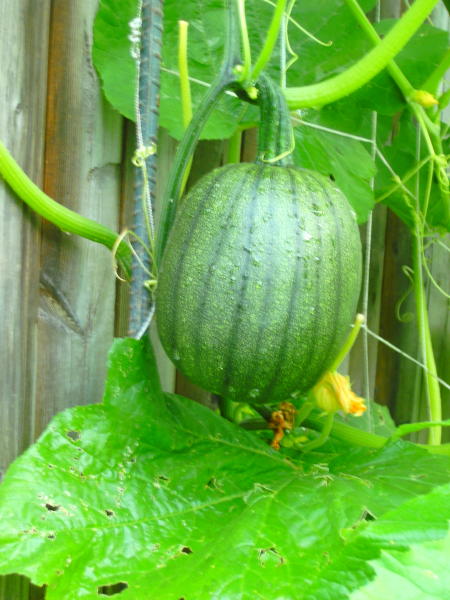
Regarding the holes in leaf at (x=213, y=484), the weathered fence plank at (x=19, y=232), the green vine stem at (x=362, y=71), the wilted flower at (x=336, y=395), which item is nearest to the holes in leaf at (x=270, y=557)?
the holes in leaf at (x=213, y=484)

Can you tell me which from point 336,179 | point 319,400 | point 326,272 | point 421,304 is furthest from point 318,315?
point 421,304

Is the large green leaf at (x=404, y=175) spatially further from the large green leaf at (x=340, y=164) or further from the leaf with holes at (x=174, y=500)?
the leaf with holes at (x=174, y=500)

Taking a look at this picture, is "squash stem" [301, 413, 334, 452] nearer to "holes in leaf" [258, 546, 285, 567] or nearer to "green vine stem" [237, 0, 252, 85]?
"holes in leaf" [258, 546, 285, 567]

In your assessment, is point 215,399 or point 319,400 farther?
point 215,399

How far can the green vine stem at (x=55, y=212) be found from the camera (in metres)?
0.89

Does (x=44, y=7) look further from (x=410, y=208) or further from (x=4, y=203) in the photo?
(x=410, y=208)

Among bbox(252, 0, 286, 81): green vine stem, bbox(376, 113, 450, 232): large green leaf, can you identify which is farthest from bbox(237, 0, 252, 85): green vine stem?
bbox(376, 113, 450, 232): large green leaf

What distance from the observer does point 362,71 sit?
910 millimetres

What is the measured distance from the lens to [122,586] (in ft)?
3.47

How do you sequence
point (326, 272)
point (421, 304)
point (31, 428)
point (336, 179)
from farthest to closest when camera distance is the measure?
point (421, 304)
point (336, 179)
point (31, 428)
point (326, 272)

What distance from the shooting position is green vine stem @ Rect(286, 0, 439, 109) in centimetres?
91

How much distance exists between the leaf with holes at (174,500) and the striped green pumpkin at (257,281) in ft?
0.37

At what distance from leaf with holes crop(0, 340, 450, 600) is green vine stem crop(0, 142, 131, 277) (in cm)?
17

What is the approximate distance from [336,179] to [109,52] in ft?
1.62
